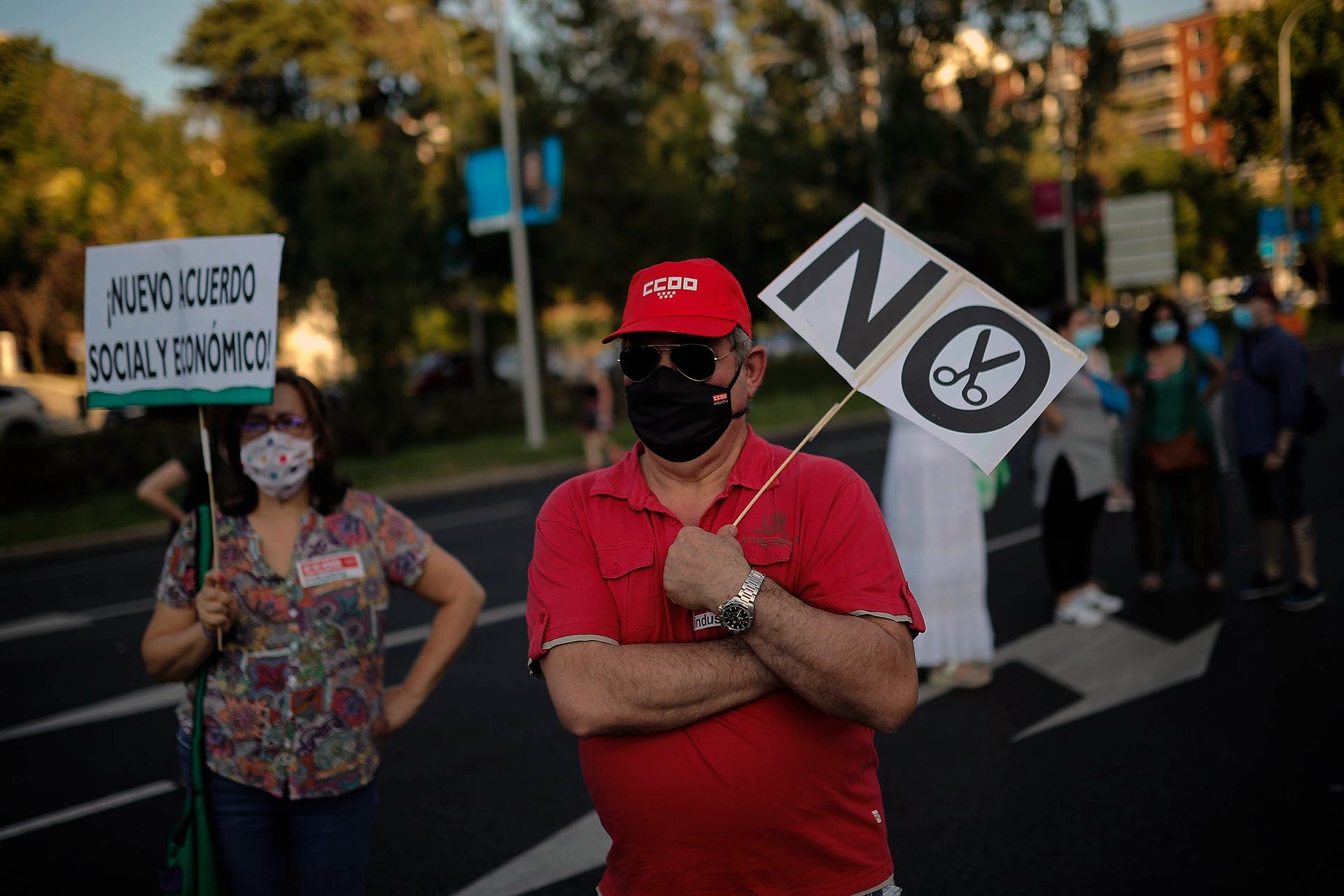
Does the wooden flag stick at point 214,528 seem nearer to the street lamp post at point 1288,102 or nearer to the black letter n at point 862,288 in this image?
the black letter n at point 862,288

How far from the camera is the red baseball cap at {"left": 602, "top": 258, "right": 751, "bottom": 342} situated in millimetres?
2305

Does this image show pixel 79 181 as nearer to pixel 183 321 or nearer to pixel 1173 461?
pixel 1173 461

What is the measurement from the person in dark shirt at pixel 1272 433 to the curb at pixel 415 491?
8511 mm

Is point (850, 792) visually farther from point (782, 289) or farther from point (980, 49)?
point (980, 49)

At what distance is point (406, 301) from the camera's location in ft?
71.5

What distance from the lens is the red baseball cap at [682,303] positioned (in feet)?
7.56

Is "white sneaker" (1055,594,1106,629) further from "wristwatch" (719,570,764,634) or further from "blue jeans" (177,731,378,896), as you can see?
"wristwatch" (719,570,764,634)

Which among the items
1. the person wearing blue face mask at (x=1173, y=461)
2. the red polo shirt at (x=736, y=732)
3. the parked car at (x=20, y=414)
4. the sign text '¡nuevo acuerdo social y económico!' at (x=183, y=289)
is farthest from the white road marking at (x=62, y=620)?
the parked car at (x=20, y=414)

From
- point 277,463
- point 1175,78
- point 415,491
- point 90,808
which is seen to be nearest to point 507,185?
point 415,491

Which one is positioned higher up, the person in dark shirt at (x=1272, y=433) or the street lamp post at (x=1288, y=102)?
the street lamp post at (x=1288, y=102)

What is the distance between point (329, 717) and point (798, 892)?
4.56ft

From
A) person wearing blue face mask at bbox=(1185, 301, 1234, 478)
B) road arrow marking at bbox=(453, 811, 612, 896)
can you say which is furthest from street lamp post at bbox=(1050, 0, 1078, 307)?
road arrow marking at bbox=(453, 811, 612, 896)

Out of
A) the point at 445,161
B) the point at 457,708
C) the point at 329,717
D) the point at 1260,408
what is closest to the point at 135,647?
the point at 457,708

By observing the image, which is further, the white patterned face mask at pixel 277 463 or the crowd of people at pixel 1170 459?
the crowd of people at pixel 1170 459
